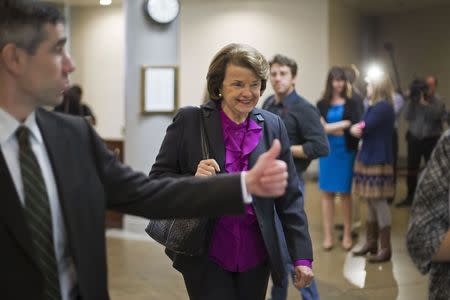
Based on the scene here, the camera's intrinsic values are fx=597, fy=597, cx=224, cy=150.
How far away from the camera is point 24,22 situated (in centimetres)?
137

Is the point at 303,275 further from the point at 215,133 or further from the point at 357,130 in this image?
the point at 357,130

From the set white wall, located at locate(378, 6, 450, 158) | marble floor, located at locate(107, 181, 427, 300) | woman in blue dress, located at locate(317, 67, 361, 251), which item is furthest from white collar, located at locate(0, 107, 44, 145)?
white wall, located at locate(378, 6, 450, 158)

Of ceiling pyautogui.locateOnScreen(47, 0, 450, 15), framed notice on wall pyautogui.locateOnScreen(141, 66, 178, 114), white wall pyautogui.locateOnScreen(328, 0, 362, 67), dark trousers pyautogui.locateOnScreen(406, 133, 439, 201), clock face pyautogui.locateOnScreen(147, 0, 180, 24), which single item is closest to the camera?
clock face pyautogui.locateOnScreen(147, 0, 180, 24)

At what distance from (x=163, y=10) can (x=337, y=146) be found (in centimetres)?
223

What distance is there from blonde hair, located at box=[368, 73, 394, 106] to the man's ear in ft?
14.4

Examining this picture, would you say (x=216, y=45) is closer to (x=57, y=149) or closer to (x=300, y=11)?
(x=300, y=11)

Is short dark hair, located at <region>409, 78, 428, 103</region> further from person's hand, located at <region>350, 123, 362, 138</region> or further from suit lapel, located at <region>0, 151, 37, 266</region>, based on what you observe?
suit lapel, located at <region>0, 151, 37, 266</region>

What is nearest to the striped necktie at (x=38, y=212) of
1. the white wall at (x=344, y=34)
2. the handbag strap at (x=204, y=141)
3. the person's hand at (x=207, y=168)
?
the person's hand at (x=207, y=168)

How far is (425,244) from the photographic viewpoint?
161 centimetres

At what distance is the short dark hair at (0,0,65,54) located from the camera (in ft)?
4.45

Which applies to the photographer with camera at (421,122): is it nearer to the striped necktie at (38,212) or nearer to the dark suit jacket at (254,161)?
the dark suit jacket at (254,161)

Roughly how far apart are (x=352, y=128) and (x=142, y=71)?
2.24 metres

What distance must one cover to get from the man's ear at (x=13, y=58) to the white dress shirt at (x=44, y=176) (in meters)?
0.10

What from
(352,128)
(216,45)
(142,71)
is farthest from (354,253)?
(216,45)
